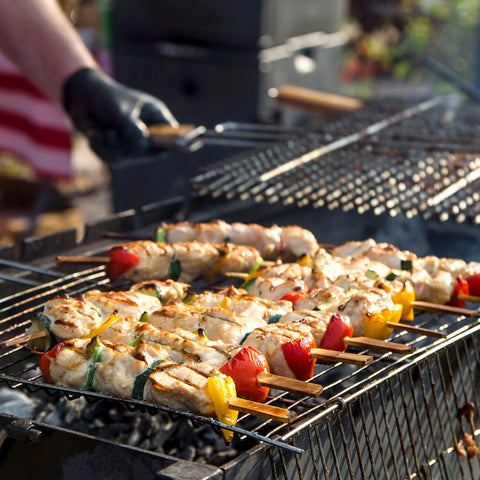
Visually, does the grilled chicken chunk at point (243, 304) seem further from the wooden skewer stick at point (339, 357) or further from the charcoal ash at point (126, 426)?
the charcoal ash at point (126, 426)

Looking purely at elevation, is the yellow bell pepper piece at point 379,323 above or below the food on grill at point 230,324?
below

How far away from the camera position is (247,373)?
2.43 m

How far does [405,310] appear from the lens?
10.2ft

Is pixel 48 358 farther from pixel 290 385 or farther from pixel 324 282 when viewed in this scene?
pixel 324 282

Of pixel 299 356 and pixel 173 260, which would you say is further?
pixel 173 260

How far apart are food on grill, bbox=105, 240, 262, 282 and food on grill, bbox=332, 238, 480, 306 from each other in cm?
43

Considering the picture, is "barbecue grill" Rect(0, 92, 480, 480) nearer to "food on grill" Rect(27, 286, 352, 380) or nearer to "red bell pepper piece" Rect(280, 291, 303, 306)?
"food on grill" Rect(27, 286, 352, 380)

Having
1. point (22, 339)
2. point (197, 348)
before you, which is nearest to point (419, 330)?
point (197, 348)

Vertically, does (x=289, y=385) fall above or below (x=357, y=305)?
below

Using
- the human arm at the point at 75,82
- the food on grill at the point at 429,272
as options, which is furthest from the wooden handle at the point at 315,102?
the food on grill at the point at 429,272

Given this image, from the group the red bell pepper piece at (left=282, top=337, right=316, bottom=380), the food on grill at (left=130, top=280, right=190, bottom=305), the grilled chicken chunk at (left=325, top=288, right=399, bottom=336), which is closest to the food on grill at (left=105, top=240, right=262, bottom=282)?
the food on grill at (left=130, top=280, right=190, bottom=305)

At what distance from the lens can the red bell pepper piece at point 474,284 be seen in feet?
10.8

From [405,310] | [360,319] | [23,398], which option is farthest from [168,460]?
[23,398]

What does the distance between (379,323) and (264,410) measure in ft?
2.60
